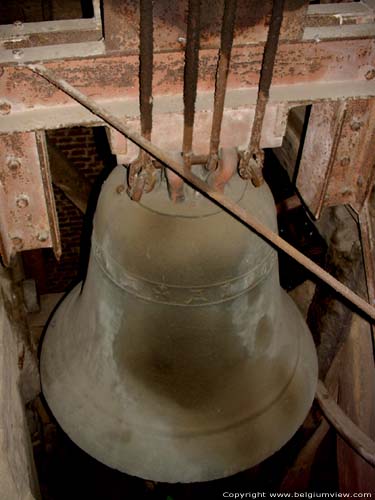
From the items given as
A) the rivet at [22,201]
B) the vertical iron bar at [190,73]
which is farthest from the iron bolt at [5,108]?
the vertical iron bar at [190,73]

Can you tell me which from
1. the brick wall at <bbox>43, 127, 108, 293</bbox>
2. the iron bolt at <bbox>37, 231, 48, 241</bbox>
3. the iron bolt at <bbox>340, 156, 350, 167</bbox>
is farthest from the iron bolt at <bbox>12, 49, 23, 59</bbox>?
the brick wall at <bbox>43, 127, 108, 293</bbox>

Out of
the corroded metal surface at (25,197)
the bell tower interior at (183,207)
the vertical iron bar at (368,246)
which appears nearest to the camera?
the bell tower interior at (183,207)

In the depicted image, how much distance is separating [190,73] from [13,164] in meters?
0.50

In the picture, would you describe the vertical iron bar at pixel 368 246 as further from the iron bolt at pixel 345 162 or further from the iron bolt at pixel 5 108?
the iron bolt at pixel 5 108

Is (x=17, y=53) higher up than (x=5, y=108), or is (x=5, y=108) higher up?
(x=17, y=53)

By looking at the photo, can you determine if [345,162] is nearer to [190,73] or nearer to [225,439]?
[190,73]

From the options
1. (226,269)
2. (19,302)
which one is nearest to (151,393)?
(226,269)

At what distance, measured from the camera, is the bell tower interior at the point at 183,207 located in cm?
119

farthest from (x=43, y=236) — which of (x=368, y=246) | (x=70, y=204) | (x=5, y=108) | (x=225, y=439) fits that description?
(x=70, y=204)

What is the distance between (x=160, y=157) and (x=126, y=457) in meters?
0.87

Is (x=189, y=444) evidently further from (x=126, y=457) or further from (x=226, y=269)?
(x=226, y=269)

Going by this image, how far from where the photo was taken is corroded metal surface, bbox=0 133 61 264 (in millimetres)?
1333

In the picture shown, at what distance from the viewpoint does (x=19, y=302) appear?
103 inches

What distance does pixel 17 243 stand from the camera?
151 centimetres
